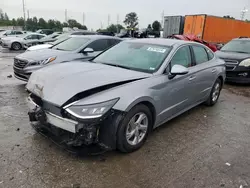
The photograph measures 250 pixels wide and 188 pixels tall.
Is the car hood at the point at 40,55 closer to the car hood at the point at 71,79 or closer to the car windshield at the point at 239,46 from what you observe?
the car hood at the point at 71,79

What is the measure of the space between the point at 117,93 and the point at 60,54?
432 centimetres

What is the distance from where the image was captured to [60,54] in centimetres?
688

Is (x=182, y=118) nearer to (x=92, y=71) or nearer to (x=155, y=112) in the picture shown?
(x=155, y=112)

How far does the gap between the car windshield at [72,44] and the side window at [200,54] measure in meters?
3.75

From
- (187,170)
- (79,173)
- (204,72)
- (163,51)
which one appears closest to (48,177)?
(79,173)

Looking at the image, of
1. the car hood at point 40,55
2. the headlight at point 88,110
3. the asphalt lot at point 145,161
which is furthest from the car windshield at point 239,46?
the headlight at point 88,110

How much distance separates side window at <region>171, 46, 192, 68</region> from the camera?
4.12 meters

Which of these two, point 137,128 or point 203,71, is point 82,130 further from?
point 203,71

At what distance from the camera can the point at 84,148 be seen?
303 centimetres

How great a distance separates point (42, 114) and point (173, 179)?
1.86m

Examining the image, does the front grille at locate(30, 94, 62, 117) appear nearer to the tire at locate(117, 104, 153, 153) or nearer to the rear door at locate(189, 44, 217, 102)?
the tire at locate(117, 104, 153, 153)

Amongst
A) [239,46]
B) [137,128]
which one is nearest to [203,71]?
[137,128]

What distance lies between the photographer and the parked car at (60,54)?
638 centimetres

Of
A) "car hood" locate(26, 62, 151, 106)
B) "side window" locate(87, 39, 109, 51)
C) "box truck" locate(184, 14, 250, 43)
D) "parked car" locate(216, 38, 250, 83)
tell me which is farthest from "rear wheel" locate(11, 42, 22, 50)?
"car hood" locate(26, 62, 151, 106)
